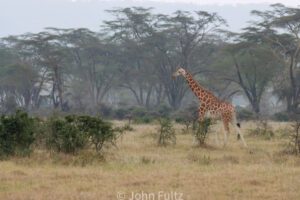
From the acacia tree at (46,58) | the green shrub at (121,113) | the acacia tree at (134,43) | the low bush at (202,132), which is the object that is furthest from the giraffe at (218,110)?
the acacia tree at (134,43)

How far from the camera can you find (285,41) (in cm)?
3259

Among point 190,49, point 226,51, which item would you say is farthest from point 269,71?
point 190,49

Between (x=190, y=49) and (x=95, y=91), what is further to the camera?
(x=95, y=91)

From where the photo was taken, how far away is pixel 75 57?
1612 inches

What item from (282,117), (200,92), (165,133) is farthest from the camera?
(282,117)

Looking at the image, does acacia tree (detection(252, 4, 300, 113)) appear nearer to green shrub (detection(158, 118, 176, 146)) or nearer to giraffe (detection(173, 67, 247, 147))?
giraffe (detection(173, 67, 247, 147))

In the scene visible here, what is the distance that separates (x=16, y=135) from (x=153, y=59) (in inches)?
1097

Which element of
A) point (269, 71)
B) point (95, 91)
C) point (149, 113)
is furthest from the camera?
point (95, 91)

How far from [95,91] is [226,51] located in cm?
1166

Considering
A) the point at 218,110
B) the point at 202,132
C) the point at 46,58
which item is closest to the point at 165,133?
the point at 202,132

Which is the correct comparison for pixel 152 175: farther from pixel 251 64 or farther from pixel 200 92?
pixel 251 64

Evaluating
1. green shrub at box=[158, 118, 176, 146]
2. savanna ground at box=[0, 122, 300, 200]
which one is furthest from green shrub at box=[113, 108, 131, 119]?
savanna ground at box=[0, 122, 300, 200]

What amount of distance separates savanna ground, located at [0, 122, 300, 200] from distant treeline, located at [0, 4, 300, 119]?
20.3 m

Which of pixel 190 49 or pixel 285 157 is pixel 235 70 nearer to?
pixel 190 49
